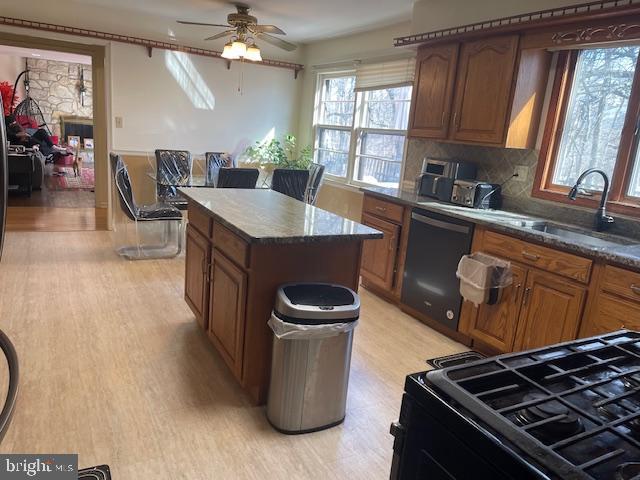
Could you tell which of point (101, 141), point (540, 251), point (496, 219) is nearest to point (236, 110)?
point (101, 141)

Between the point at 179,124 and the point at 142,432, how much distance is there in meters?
4.25

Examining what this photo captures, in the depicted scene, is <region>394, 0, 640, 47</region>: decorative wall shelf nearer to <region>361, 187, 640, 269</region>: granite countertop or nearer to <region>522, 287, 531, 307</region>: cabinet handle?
<region>361, 187, 640, 269</region>: granite countertop

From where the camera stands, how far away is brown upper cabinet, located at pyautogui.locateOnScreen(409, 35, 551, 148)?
3020 millimetres

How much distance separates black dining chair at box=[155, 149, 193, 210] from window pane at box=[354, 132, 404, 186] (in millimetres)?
1915

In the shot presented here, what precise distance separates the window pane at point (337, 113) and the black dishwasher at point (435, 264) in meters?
2.33

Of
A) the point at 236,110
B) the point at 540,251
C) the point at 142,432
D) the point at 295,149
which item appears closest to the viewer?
the point at 142,432

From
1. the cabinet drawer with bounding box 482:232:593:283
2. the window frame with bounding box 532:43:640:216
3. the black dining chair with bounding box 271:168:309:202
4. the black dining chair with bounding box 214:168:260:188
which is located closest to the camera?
the cabinet drawer with bounding box 482:232:593:283

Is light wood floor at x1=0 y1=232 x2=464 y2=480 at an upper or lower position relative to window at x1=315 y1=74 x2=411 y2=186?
lower

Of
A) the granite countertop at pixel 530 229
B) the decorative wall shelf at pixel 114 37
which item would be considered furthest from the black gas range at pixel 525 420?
the decorative wall shelf at pixel 114 37

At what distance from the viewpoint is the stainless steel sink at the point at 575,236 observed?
247 cm

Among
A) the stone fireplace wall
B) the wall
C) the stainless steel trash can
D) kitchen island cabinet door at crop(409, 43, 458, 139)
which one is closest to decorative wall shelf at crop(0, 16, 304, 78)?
kitchen island cabinet door at crop(409, 43, 458, 139)

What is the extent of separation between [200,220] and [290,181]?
5.20ft

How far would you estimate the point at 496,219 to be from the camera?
292cm

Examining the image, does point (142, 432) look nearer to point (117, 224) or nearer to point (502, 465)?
point (502, 465)
